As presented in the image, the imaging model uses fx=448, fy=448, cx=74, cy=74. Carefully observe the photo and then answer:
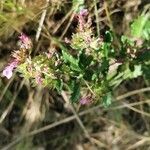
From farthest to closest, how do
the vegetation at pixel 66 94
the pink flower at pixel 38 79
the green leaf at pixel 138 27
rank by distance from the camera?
the vegetation at pixel 66 94
the green leaf at pixel 138 27
the pink flower at pixel 38 79

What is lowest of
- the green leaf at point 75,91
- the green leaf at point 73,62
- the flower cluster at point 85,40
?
the green leaf at point 75,91

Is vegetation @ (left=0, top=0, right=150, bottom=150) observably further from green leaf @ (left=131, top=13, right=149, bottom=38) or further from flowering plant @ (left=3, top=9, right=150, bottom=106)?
flowering plant @ (left=3, top=9, right=150, bottom=106)

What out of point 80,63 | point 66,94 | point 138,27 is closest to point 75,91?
point 80,63

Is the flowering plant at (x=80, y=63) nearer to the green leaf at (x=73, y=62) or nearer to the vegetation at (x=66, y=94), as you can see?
the green leaf at (x=73, y=62)

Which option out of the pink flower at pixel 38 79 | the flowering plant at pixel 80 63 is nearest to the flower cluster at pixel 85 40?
the flowering plant at pixel 80 63

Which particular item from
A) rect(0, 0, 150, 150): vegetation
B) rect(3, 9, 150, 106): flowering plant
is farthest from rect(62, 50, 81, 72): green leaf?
rect(0, 0, 150, 150): vegetation

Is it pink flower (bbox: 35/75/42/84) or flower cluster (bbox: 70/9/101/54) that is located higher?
flower cluster (bbox: 70/9/101/54)

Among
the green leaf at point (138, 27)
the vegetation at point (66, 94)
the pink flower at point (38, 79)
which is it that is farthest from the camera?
the vegetation at point (66, 94)

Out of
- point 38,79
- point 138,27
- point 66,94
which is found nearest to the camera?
point 38,79

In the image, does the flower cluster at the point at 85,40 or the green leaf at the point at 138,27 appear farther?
the green leaf at the point at 138,27

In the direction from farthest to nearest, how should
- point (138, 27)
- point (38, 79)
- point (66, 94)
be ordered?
point (66, 94) < point (138, 27) < point (38, 79)

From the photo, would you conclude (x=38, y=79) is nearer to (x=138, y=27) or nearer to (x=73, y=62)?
(x=73, y=62)

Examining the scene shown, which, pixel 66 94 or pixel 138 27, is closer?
pixel 138 27
